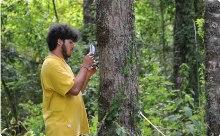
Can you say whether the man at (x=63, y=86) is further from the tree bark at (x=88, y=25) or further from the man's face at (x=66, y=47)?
the tree bark at (x=88, y=25)

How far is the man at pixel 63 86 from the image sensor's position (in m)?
5.53

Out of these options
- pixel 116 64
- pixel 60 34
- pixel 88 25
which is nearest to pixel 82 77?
pixel 116 64

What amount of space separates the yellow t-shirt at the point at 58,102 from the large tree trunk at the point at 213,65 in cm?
164

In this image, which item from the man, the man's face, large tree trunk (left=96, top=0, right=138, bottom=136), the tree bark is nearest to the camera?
large tree trunk (left=96, top=0, right=138, bottom=136)

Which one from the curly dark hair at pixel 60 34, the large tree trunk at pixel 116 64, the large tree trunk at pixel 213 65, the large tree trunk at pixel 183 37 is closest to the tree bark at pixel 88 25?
the large tree trunk at pixel 183 37

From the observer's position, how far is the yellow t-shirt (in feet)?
18.4

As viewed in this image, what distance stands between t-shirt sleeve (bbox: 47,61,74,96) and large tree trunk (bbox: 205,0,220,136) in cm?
175

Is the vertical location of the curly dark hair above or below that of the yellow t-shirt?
above

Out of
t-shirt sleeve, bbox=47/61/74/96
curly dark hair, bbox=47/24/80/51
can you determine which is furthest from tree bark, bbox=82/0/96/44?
t-shirt sleeve, bbox=47/61/74/96

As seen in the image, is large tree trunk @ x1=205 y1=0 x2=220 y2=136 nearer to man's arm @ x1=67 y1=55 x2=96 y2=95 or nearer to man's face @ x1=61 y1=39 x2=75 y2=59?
man's arm @ x1=67 y1=55 x2=96 y2=95

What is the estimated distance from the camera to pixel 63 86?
18.1 feet

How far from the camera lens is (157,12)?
14.7 m

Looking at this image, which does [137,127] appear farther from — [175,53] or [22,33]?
[22,33]

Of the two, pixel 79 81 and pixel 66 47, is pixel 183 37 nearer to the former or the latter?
pixel 66 47
